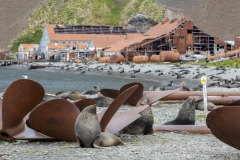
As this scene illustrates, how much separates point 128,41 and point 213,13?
1597 inches

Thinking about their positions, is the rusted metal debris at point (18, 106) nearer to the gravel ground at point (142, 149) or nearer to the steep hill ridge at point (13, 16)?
the gravel ground at point (142, 149)

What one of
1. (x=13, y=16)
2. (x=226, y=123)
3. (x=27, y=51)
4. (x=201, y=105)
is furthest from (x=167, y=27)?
(x=13, y=16)

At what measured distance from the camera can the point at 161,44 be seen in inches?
3258

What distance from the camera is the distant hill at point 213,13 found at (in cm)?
11762

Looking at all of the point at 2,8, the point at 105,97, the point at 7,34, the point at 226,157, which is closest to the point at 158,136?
the point at 226,157

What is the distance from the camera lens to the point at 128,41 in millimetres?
92375

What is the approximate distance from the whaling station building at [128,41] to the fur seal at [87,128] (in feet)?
232

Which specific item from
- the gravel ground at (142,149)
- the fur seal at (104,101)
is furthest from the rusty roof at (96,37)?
the gravel ground at (142,149)

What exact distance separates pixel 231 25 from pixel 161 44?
4036 cm

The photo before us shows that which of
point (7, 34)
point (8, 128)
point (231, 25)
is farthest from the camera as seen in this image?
point (7, 34)

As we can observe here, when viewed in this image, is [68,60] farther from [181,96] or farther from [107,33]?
[181,96]

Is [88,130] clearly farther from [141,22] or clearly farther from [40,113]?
[141,22]

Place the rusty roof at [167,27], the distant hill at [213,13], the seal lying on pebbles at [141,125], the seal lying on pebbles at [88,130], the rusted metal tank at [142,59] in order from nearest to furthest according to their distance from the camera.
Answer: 1. the seal lying on pebbles at [88,130]
2. the seal lying on pebbles at [141,125]
3. the rusted metal tank at [142,59]
4. the rusty roof at [167,27]
5. the distant hill at [213,13]

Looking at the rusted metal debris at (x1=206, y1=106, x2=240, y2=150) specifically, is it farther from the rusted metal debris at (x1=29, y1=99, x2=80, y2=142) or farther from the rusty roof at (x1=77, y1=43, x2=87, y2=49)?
the rusty roof at (x1=77, y1=43, x2=87, y2=49)
